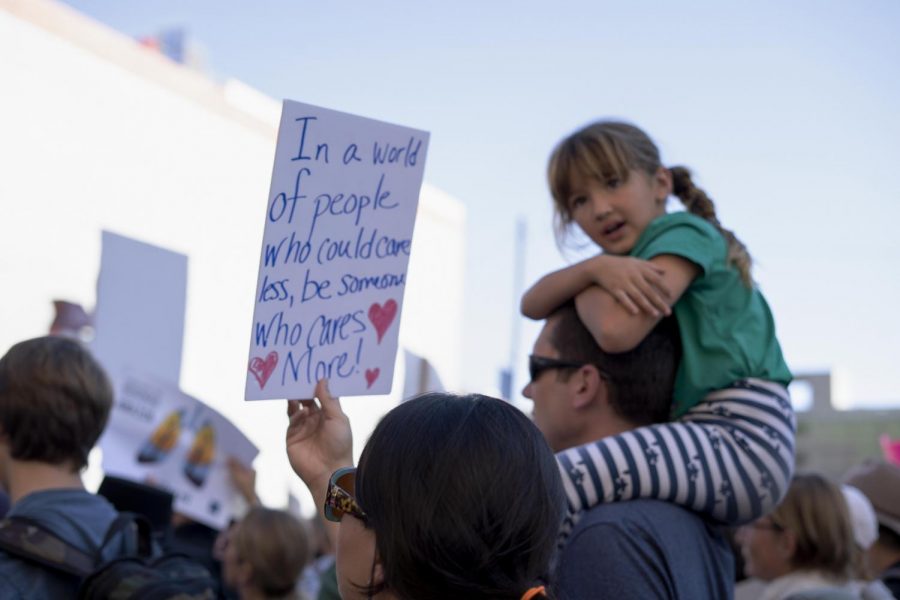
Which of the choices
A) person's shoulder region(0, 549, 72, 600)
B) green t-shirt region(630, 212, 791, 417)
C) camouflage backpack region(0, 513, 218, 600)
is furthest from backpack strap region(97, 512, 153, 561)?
green t-shirt region(630, 212, 791, 417)

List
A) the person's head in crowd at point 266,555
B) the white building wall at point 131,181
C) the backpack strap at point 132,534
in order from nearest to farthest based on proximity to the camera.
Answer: the backpack strap at point 132,534
the person's head in crowd at point 266,555
the white building wall at point 131,181

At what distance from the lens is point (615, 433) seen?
267 centimetres

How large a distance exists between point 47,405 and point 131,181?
40.0 feet

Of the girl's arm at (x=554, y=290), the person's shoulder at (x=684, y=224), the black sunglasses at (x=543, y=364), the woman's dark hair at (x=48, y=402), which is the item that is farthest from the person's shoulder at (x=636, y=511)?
the woman's dark hair at (x=48, y=402)

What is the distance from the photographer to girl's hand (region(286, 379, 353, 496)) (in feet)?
7.66

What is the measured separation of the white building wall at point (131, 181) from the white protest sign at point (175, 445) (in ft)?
20.9

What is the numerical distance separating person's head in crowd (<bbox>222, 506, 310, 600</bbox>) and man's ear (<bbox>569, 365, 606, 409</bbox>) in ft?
7.57

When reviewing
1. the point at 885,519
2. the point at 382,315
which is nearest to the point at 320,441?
the point at 382,315

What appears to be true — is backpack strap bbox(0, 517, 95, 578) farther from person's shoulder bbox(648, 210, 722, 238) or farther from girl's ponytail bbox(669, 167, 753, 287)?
girl's ponytail bbox(669, 167, 753, 287)

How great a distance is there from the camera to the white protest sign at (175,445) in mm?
4004

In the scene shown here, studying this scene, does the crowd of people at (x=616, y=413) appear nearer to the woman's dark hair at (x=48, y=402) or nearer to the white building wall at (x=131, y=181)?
the woman's dark hair at (x=48, y=402)

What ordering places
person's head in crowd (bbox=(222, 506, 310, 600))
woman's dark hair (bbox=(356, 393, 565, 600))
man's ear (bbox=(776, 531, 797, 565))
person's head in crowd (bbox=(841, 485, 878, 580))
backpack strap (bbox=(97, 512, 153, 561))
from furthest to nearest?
person's head in crowd (bbox=(222, 506, 310, 600)) → person's head in crowd (bbox=(841, 485, 878, 580)) → man's ear (bbox=(776, 531, 797, 565)) → backpack strap (bbox=(97, 512, 153, 561)) → woman's dark hair (bbox=(356, 393, 565, 600))

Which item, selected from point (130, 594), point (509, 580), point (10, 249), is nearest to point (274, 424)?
point (10, 249)

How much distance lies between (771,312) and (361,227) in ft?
3.52
